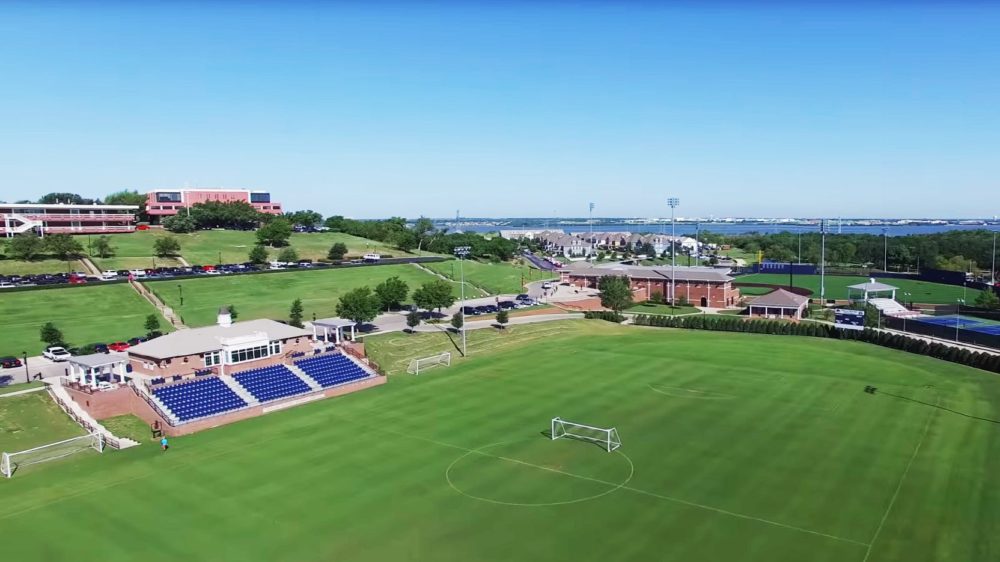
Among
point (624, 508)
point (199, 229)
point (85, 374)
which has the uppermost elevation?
point (199, 229)

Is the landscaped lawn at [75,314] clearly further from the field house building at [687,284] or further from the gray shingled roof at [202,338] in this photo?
the field house building at [687,284]

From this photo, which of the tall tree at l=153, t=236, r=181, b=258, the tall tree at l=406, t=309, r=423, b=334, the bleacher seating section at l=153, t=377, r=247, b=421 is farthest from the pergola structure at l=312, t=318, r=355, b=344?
the tall tree at l=153, t=236, r=181, b=258

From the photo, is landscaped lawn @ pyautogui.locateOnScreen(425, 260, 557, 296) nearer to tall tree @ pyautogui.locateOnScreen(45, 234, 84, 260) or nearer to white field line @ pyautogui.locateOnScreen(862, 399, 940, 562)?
tall tree @ pyautogui.locateOnScreen(45, 234, 84, 260)

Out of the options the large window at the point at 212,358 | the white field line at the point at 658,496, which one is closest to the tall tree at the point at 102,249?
the large window at the point at 212,358

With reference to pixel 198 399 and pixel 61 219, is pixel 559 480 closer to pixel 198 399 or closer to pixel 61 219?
pixel 198 399

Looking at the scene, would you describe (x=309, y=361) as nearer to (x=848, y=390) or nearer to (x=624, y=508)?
(x=624, y=508)

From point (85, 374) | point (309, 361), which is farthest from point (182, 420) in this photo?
point (309, 361)
